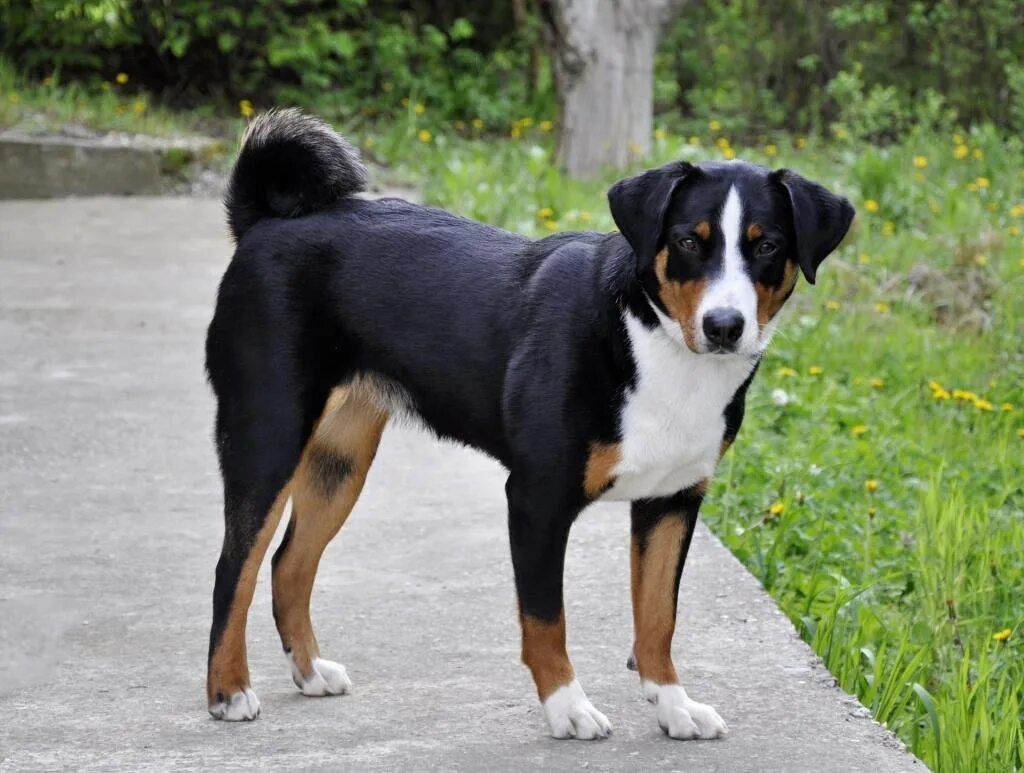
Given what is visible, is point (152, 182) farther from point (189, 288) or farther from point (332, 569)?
point (332, 569)

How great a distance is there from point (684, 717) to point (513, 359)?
87cm

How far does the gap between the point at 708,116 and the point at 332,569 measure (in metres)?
10.9

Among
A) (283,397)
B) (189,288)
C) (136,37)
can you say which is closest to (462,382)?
(283,397)

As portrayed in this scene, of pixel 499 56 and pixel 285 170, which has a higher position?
pixel 285 170

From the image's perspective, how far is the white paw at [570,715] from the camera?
342 centimetres

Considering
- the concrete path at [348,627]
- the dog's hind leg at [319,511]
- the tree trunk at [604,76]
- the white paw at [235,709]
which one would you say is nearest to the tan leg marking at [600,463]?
the concrete path at [348,627]

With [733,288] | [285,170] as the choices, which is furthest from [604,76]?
[733,288]

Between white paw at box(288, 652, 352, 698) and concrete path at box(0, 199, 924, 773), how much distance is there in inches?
1.2

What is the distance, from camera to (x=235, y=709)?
140 inches

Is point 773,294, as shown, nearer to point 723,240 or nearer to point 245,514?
point 723,240

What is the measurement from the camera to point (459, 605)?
432 cm

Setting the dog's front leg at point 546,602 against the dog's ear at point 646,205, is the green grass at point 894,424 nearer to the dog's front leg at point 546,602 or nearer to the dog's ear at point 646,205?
the dog's front leg at point 546,602

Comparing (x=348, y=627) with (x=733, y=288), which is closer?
(x=733, y=288)

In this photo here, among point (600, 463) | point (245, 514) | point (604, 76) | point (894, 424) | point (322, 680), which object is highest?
point (600, 463)
